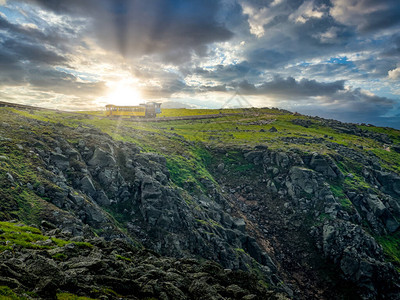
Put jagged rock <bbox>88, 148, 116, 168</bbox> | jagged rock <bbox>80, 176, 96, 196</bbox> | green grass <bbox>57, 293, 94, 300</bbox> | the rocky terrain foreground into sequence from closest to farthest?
green grass <bbox>57, 293, 94, 300</bbox>, the rocky terrain foreground, jagged rock <bbox>80, 176, 96, 196</bbox>, jagged rock <bbox>88, 148, 116, 168</bbox>

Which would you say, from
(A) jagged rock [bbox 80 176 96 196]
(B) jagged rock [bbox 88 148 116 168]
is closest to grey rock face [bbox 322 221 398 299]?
(A) jagged rock [bbox 80 176 96 196]

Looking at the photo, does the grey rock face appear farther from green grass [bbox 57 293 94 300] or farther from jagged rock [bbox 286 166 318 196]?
green grass [bbox 57 293 94 300]

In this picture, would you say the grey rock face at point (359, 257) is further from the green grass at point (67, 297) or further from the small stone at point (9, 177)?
the small stone at point (9, 177)

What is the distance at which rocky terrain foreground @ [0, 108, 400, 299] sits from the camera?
48.8 ft

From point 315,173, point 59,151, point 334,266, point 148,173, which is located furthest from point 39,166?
point 315,173

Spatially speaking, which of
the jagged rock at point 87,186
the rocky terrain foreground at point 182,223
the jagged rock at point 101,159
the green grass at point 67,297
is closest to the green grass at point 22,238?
the rocky terrain foreground at point 182,223

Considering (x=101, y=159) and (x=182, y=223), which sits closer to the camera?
(x=182, y=223)

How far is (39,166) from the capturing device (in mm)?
27078

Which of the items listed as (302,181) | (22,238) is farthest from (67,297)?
(302,181)

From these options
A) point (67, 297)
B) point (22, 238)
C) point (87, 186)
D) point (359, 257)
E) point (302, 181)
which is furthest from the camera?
point (302, 181)

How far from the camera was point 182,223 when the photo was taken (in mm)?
30750

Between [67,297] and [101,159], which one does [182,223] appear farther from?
[67,297]

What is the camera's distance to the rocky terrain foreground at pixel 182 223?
14867 millimetres

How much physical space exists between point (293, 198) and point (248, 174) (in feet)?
44.1
